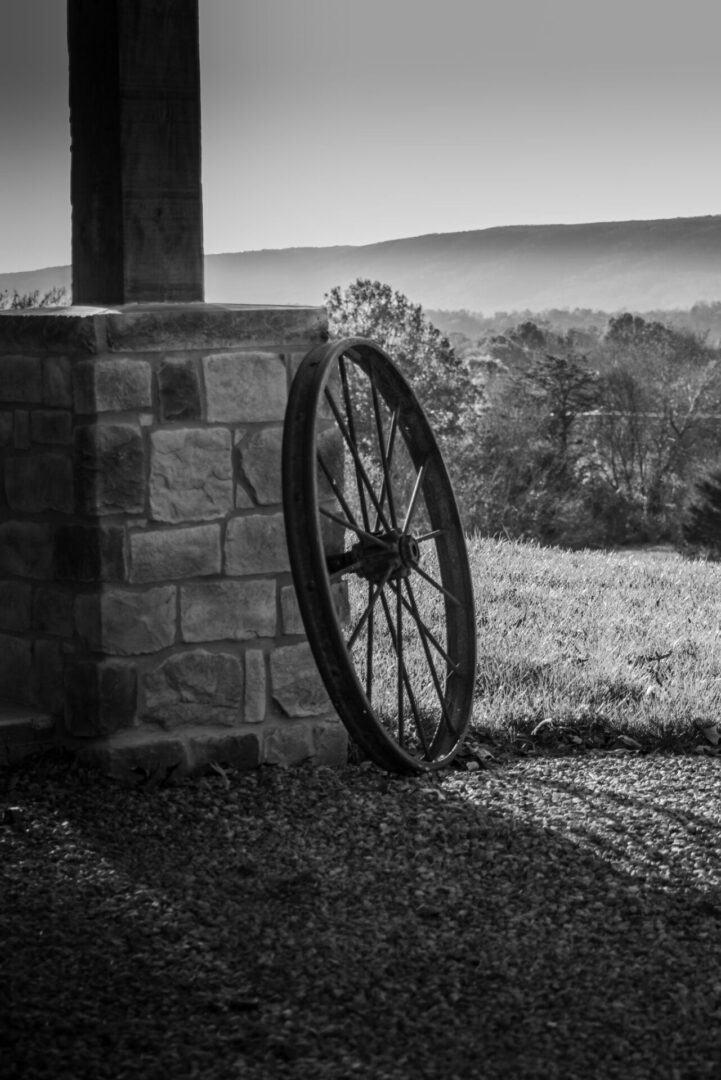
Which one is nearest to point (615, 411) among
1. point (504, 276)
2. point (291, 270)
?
point (291, 270)

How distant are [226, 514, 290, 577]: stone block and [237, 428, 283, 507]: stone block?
0.06 metres

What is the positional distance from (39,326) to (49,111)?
1.44 meters

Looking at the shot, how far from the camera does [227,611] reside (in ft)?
13.4

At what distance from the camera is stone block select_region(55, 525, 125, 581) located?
3.90 m

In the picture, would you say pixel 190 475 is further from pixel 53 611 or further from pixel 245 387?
pixel 53 611

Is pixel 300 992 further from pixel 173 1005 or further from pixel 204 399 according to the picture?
pixel 204 399

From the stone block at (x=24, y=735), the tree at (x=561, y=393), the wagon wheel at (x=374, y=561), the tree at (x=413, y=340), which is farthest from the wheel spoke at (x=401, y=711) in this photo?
the tree at (x=561, y=393)

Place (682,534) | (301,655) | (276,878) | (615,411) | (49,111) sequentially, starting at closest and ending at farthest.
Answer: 1. (276,878)
2. (301,655)
3. (49,111)
4. (682,534)
5. (615,411)

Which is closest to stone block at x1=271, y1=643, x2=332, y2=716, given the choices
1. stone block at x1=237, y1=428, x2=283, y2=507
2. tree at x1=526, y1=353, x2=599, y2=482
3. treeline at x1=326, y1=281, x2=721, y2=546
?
stone block at x1=237, y1=428, x2=283, y2=507

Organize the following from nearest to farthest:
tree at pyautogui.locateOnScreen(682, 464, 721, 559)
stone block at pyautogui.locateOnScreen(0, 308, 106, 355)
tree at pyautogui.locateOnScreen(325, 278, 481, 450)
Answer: stone block at pyautogui.locateOnScreen(0, 308, 106, 355) < tree at pyautogui.locateOnScreen(325, 278, 481, 450) < tree at pyautogui.locateOnScreen(682, 464, 721, 559)

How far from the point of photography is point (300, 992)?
2.68m

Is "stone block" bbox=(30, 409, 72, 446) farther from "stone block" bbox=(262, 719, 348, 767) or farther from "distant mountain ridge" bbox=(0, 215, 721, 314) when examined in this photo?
"distant mountain ridge" bbox=(0, 215, 721, 314)

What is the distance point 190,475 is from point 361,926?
1.51m

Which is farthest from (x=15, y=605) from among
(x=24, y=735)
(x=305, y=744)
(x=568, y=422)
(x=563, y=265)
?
(x=563, y=265)
